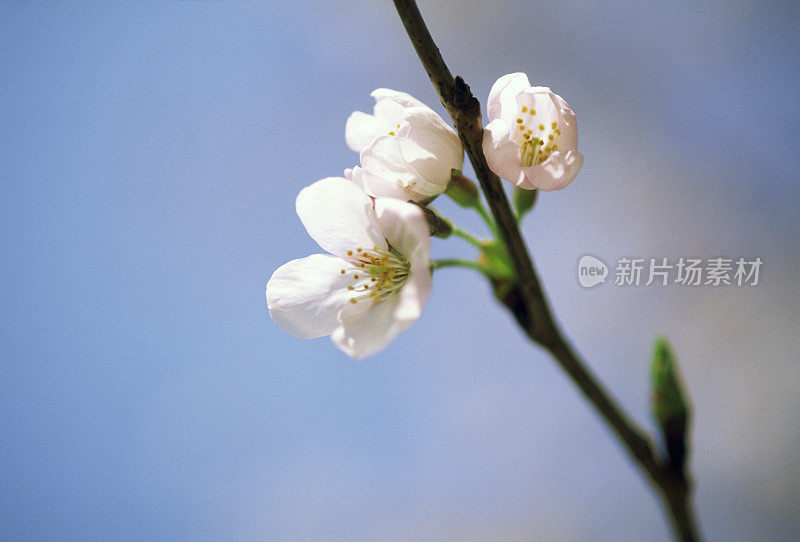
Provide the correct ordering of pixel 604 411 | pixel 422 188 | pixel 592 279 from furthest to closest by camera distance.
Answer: pixel 592 279
pixel 422 188
pixel 604 411

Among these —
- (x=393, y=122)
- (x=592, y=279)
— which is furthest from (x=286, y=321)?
(x=592, y=279)

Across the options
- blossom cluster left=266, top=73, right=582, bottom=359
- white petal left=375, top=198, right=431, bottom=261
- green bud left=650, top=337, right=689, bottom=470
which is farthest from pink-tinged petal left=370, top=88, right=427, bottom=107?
green bud left=650, top=337, right=689, bottom=470

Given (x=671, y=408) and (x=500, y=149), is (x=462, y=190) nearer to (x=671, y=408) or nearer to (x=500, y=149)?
(x=500, y=149)

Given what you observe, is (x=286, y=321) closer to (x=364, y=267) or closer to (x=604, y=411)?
(x=364, y=267)

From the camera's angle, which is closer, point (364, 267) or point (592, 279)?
point (364, 267)

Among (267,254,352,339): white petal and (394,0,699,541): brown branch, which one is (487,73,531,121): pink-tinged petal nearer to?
(394,0,699,541): brown branch

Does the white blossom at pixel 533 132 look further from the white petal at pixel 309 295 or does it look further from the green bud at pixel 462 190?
the white petal at pixel 309 295
